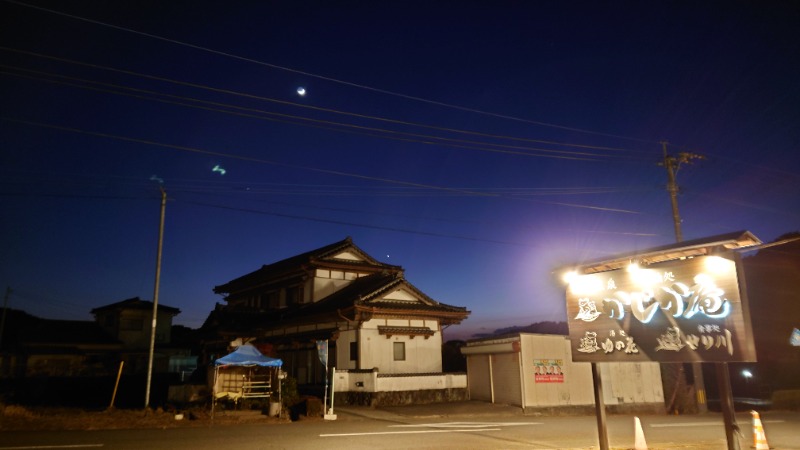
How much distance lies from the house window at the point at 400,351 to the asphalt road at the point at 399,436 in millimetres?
7387

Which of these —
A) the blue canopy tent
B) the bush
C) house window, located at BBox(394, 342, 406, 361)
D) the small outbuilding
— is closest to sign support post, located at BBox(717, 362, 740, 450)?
the small outbuilding

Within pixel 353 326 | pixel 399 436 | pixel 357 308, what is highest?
pixel 357 308

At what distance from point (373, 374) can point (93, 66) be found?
16.1 m

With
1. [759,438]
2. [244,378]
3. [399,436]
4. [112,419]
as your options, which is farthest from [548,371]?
[112,419]

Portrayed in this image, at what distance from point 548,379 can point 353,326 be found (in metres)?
9.71

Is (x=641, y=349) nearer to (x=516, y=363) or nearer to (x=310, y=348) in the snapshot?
(x=516, y=363)

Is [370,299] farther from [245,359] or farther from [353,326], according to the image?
[245,359]

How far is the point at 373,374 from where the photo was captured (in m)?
22.8

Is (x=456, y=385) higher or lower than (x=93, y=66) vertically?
lower

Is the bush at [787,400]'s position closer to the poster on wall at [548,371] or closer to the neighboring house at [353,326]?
the poster on wall at [548,371]

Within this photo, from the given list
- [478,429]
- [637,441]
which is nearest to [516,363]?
[478,429]

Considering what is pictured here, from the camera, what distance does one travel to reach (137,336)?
45.4 m

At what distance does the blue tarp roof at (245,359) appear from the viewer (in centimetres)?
1842

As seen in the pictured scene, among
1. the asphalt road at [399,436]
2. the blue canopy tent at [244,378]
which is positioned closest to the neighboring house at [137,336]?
the blue canopy tent at [244,378]
